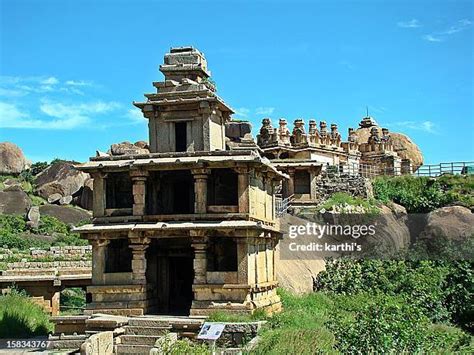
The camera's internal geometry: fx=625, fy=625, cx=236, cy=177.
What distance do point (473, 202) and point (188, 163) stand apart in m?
20.7

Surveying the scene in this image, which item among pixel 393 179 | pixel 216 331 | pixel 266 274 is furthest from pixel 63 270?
pixel 393 179

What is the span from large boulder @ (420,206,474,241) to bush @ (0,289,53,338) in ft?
58.7

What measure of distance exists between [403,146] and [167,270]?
1522 inches

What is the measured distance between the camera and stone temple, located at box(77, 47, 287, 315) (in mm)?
17859

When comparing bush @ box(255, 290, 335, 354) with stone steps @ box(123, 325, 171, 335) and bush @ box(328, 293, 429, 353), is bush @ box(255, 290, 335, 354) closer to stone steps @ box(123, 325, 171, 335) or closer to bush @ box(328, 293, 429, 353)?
bush @ box(328, 293, 429, 353)

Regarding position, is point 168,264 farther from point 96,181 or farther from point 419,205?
point 419,205

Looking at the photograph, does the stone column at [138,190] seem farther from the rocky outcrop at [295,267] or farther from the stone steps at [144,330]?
the rocky outcrop at [295,267]

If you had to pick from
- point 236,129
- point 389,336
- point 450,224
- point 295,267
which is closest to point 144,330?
point 389,336

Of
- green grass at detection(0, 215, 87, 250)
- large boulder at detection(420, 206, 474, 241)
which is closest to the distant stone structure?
large boulder at detection(420, 206, 474, 241)

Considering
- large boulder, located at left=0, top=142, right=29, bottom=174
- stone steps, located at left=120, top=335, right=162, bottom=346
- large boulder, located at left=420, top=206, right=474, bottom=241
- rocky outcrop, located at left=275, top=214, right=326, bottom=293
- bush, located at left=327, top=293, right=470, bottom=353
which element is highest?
large boulder, located at left=0, top=142, right=29, bottom=174

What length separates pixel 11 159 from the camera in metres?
50.8

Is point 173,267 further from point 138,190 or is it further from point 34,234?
point 34,234

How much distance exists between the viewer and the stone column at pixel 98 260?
18.8 meters

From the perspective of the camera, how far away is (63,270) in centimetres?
2566
